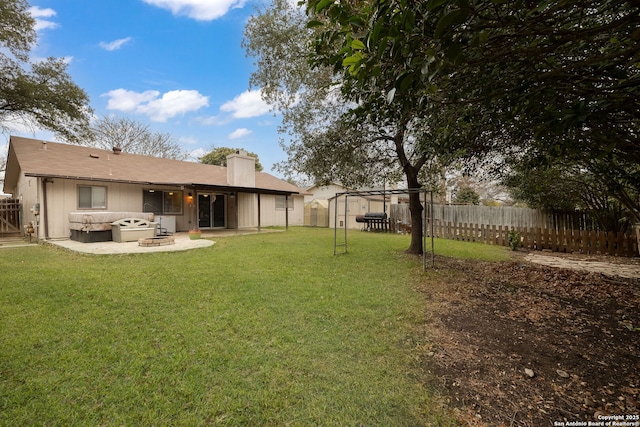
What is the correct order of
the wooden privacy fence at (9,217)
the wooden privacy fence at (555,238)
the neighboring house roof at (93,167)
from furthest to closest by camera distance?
the wooden privacy fence at (9,217) → the neighboring house roof at (93,167) → the wooden privacy fence at (555,238)

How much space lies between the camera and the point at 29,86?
11.5 meters

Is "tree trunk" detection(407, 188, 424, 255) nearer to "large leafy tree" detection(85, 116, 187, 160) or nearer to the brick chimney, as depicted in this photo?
the brick chimney

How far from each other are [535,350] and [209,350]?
3.31m

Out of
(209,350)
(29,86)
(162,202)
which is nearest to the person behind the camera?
(209,350)

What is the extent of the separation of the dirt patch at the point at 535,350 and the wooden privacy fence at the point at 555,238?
2.51m

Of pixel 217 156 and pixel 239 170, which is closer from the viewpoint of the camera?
pixel 239 170

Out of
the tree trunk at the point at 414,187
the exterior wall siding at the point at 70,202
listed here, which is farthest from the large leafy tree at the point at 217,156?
the tree trunk at the point at 414,187

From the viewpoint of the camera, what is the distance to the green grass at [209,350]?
1.98 m

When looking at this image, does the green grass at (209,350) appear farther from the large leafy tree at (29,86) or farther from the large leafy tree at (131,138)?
the large leafy tree at (131,138)

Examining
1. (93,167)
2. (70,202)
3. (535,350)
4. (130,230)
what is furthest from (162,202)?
(535,350)

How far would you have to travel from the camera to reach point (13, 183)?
1520 centimetres

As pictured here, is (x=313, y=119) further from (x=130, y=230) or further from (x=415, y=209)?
(x=130, y=230)

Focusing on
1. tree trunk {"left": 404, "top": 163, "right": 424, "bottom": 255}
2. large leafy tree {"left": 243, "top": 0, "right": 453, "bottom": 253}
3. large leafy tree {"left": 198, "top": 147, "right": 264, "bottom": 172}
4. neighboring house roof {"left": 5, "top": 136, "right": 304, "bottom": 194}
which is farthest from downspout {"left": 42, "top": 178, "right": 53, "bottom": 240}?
large leafy tree {"left": 198, "top": 147, "right": 264, "bottom": 172}

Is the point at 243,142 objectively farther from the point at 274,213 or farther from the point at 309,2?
the point at 309,2
